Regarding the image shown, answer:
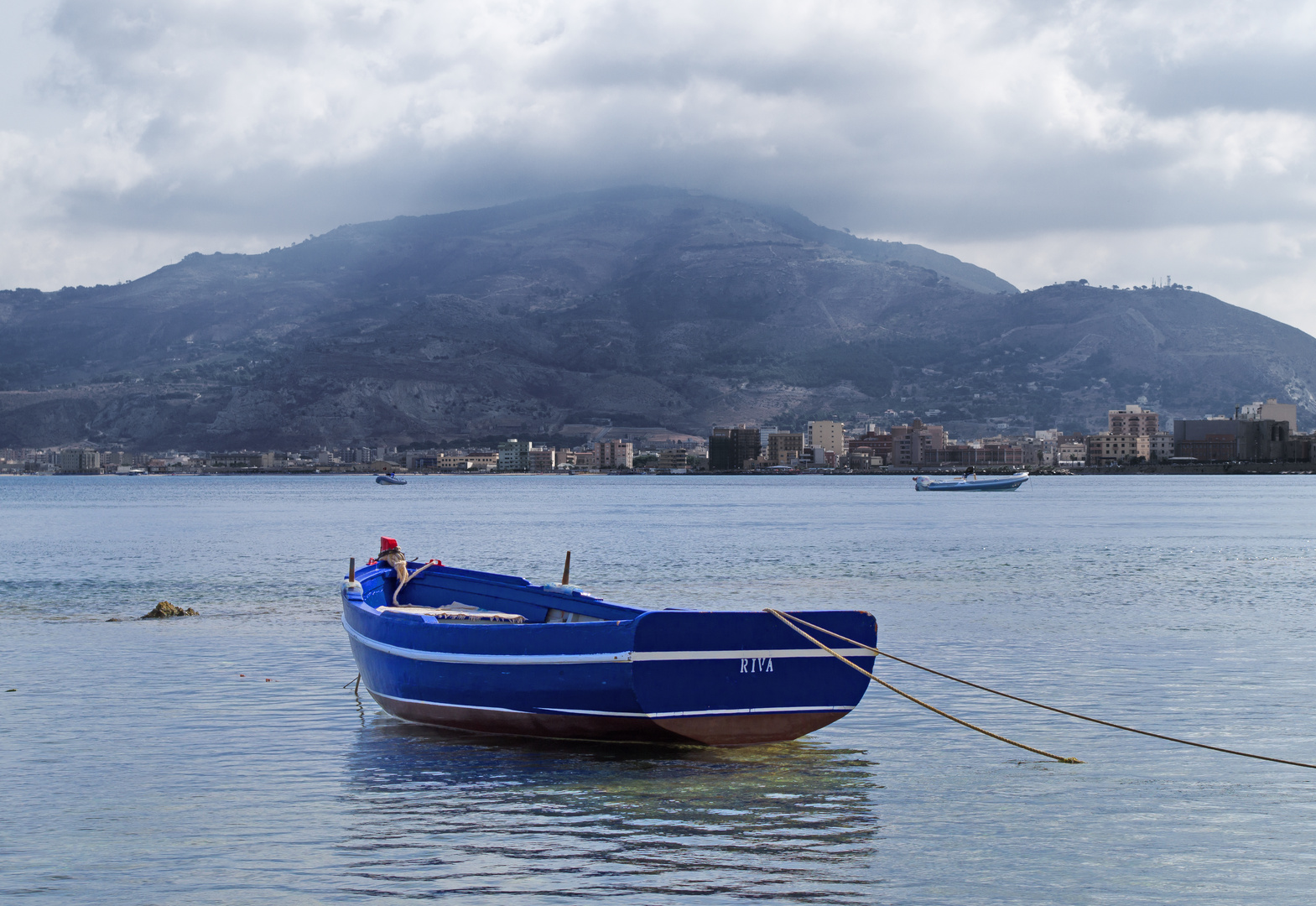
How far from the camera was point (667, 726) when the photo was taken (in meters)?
17.3

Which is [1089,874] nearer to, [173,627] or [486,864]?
[486,864]

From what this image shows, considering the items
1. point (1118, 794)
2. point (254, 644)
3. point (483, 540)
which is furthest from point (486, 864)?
point (483, 540)

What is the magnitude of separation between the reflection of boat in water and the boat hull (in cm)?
53

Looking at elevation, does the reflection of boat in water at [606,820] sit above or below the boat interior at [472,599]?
below

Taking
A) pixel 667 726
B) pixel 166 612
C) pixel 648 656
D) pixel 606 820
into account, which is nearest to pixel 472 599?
pixel 667 726

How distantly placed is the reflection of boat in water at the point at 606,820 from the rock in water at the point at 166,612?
869 inches

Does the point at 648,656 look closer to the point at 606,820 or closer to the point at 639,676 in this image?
the point at 639,676

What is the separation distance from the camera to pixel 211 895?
41.0 ft

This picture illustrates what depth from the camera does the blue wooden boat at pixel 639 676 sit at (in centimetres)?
1686

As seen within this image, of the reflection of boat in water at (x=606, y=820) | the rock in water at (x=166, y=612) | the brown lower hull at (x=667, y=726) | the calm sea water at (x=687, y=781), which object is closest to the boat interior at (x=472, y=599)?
the calm sea water at (x=687, y=781)

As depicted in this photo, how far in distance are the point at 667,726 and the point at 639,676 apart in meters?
0.97

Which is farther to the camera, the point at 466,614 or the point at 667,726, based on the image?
the point at 466,614

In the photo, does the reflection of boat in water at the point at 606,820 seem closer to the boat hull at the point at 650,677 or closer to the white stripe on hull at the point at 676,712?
the boat hull at the point at 650,677

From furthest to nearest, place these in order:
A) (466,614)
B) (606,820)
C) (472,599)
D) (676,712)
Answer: (472,599) → (466,614) → (676,712) → (606,820)
